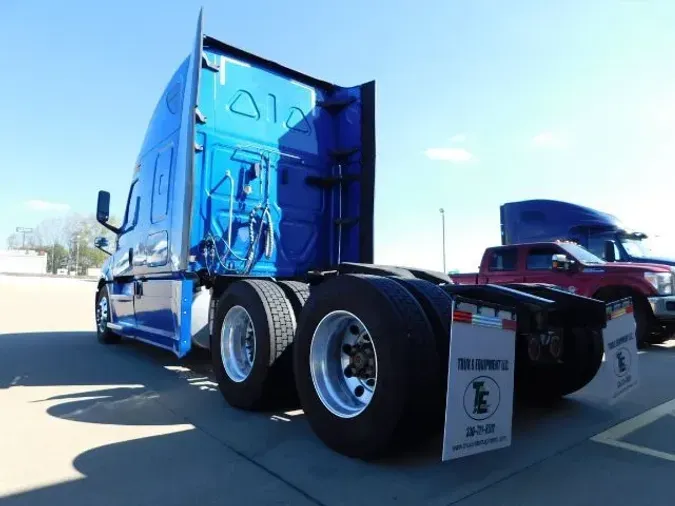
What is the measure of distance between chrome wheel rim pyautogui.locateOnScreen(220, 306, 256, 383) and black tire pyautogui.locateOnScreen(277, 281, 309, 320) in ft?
1.34

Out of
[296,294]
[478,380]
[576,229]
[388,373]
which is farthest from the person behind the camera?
[576,229]

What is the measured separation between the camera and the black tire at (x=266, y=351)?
3.88 meters

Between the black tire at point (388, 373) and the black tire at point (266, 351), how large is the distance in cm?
80

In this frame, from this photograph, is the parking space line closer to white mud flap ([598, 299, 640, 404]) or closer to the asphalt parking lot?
the asphalt parking lot

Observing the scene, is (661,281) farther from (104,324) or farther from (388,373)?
(104,324)

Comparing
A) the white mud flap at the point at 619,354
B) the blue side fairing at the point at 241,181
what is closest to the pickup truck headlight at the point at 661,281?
the blue side fairing at the point at 241,181

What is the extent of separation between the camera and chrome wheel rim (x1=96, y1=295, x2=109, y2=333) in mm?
8242

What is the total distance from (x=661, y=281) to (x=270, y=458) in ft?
26.3

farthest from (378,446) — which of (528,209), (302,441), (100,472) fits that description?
(528,209)

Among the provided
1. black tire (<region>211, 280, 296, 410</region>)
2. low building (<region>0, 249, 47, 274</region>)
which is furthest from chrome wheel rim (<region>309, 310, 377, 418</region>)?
low building (<region>0, 249, 47, 274</region>)

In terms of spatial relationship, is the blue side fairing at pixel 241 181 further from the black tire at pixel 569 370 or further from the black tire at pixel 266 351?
the black tire at pixel 569 370

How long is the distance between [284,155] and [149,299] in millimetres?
2313

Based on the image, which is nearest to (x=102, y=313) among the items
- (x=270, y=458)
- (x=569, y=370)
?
(x=270, y=458)

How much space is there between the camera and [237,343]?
14.7 ft
